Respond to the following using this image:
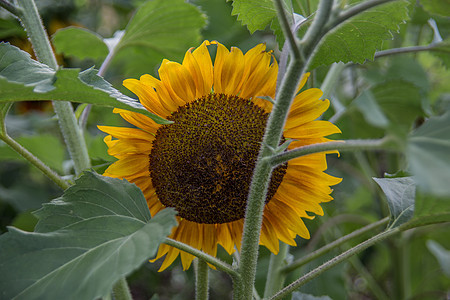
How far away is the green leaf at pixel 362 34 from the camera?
63 cm

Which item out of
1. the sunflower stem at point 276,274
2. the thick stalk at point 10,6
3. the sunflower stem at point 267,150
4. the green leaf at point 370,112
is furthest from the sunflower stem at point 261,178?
the thick stalk at point 10,6

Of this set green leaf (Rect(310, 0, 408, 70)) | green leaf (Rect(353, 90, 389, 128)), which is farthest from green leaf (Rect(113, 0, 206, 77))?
green leaf (Rect(353, 90, 389, 128))

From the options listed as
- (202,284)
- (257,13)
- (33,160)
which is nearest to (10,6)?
(33,160)

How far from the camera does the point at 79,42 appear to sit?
3.19 feet

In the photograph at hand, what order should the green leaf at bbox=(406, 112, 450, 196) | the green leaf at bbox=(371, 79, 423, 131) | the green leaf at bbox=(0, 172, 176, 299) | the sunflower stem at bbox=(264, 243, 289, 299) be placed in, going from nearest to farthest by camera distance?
1. the green leaf at bbox=(406, 112, 450, 196)
2. the green leaf at bbox=(0, 172, 176, 299)
3. the sunflower stem at bbox=(264, 243, 289, 299)
4. the green leaf at bbox=(371, 79, 423, 131)

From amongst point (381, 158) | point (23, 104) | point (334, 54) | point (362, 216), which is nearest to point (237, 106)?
point (334, 54)

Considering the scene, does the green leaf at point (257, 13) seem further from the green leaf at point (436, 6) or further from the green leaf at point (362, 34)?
the green leaf at point (436, 6)

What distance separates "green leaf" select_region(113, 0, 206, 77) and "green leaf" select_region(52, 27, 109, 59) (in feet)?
0.21

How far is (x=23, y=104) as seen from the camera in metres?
1.60

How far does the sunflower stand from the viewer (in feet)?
1.97

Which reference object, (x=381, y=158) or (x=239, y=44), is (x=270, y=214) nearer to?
(x=239, y=44)

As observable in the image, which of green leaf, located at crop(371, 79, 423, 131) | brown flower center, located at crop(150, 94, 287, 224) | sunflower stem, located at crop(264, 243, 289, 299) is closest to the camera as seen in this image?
brown flower center, located at crop(150, 94, 287, 224)

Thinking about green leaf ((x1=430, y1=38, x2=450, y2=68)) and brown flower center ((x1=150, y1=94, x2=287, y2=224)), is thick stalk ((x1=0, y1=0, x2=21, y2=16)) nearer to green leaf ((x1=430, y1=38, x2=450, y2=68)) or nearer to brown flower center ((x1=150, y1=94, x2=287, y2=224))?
brown flower center ((x1=150, y1=94, x2=287, y2=224))

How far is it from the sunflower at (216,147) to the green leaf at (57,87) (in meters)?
0.10
